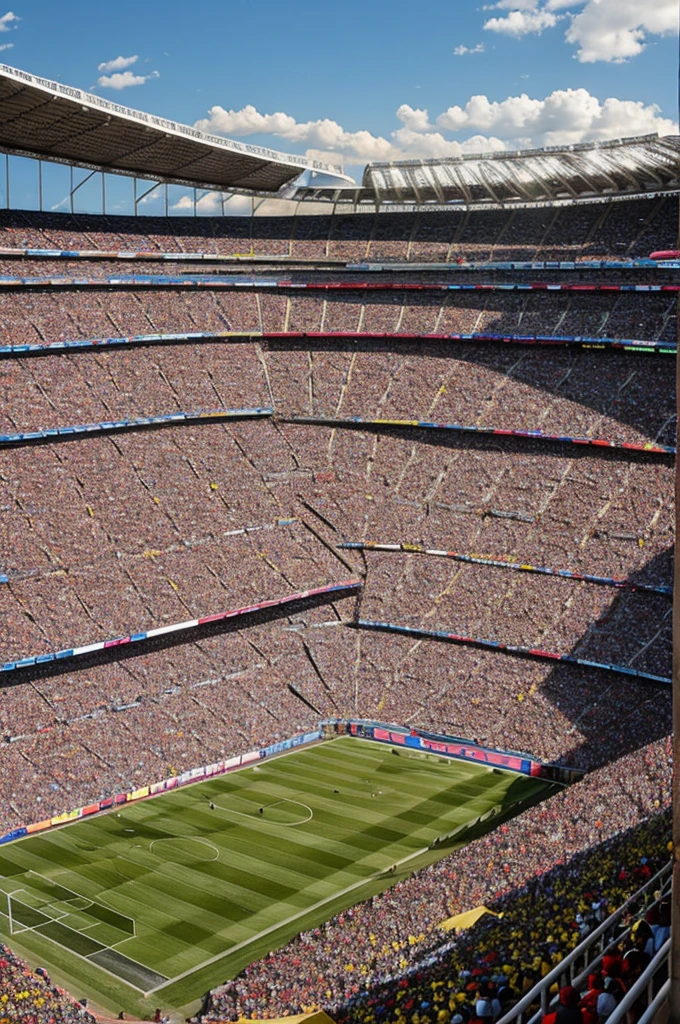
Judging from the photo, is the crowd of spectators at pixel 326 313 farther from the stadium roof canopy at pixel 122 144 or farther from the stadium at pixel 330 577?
the stadium roof canopy at pixel 122 144

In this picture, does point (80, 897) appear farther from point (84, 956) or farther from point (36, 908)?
point (84, 956)

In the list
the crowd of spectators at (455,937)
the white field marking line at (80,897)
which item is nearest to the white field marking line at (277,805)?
the white field marking line at (80,897)

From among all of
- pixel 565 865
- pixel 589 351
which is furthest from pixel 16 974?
pixel 589 351

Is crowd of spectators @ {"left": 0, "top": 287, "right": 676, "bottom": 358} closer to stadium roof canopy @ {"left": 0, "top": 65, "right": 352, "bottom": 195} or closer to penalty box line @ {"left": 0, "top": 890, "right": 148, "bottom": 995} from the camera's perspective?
stadium roof canopy @ {"left": 0, "top": 65, "right": 352, "bottom": 195}

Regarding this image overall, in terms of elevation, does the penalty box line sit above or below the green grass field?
below

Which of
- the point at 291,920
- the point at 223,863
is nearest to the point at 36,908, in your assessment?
the point at 223,863

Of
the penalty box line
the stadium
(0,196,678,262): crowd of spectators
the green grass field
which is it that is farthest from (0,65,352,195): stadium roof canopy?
the penalty box line

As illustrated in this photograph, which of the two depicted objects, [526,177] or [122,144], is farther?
[526,177]
